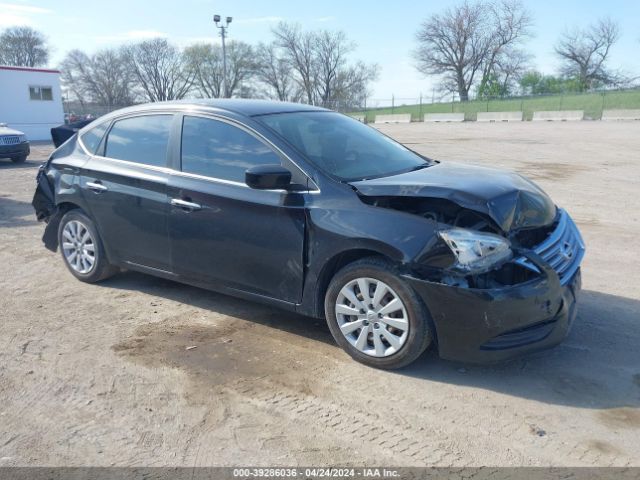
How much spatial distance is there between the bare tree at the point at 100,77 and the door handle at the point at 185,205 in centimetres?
7802

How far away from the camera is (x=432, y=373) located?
12.8 ft

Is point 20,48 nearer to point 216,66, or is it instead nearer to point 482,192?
point 216,66

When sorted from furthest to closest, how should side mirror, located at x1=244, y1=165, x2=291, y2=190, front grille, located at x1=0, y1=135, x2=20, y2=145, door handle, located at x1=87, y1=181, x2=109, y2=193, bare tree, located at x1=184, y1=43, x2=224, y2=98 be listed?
bare tree, located at x1=184, y1=43, x2=224, y2=98 → front grille, located at x1=0, y1=135, x2=20, y2=145 → door handle, located at x1=87, y1=181, x2=109, y2=193 → side mirror, located at x1=244, y1=165, x2=291, y2=190

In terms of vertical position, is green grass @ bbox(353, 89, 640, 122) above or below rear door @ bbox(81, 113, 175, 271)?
above

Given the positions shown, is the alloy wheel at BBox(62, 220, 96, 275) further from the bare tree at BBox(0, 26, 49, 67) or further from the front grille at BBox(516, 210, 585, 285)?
the bare tree at BBox(0, 26, 49, 67)

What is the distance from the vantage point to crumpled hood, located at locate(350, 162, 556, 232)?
3.74 metres

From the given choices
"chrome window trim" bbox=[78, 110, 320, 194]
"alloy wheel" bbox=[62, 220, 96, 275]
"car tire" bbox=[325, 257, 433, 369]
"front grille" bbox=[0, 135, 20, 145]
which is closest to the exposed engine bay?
"car tire" bbox=[325, 257, 433, 369]

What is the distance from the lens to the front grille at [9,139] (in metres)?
17.4

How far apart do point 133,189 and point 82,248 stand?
110cm

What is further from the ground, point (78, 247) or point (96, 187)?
point (96, 187)

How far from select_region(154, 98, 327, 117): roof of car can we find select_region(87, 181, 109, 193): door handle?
37.1 inches

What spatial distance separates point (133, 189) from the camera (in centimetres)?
507

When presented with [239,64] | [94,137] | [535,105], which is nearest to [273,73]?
[239,64]

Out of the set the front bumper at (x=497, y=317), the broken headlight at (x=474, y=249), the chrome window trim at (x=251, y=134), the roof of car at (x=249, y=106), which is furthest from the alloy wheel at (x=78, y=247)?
the broken headlight at (x=474, y=249)
